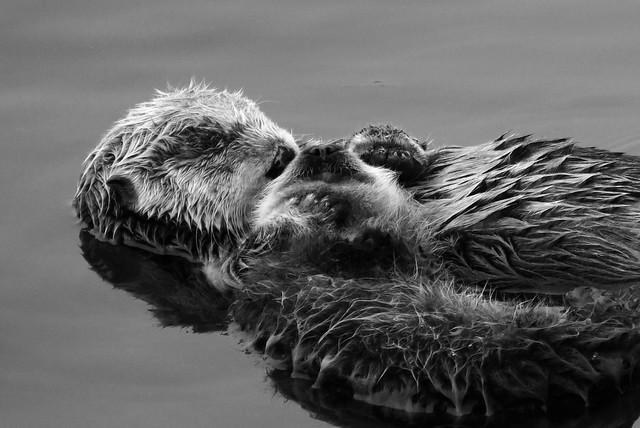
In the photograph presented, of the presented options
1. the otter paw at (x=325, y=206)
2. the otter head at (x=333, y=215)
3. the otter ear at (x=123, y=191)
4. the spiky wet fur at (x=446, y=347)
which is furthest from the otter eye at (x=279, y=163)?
the spiky wet fur at (x=446, y=347)

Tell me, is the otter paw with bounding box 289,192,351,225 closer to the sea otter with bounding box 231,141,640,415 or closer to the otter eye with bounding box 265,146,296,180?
the sea otter with bounding box 231,141,640,415

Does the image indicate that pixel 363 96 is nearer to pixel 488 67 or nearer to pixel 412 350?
pixel 488 67

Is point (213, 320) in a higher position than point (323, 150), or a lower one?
lower

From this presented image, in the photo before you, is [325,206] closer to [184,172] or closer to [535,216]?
[535,216]

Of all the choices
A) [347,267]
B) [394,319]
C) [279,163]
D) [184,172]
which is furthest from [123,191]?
[394,319]

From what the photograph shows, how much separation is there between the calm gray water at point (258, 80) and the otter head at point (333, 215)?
0.62 m

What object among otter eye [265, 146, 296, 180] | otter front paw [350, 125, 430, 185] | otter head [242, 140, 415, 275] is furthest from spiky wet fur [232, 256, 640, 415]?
otter eye [265, 146, 296, 180]

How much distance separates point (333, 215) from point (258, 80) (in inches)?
112

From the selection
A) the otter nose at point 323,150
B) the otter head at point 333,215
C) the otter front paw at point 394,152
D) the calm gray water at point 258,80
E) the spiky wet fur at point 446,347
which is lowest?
the spiky wet fur at point 446,347

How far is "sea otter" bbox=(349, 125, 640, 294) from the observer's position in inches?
199

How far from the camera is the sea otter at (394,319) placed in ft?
15.0

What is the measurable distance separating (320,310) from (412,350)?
44 cm

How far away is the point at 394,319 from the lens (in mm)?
4742

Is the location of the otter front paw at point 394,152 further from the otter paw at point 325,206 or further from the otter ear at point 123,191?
the otter ear at point 123,191
